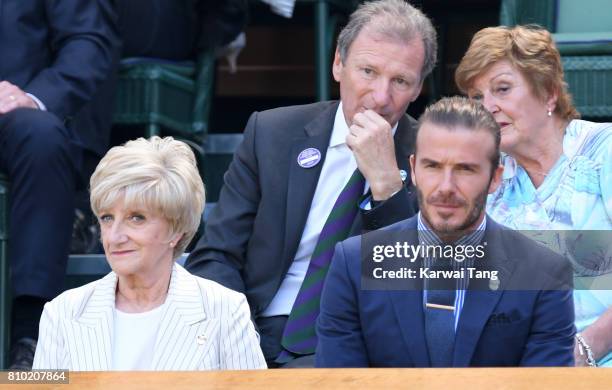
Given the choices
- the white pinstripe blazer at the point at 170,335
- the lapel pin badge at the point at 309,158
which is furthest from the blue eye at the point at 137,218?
the lapel pin badge at the point at 309,158

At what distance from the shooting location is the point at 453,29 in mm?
6539

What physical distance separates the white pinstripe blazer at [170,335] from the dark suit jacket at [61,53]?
149 centimetres

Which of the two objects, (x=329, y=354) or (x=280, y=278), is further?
(x=280, y=278)

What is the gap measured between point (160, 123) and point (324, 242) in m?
1.53

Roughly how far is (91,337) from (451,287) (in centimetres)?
80

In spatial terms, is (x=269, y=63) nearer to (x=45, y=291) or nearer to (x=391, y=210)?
(x=45, y=291)

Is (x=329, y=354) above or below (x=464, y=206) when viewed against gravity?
below

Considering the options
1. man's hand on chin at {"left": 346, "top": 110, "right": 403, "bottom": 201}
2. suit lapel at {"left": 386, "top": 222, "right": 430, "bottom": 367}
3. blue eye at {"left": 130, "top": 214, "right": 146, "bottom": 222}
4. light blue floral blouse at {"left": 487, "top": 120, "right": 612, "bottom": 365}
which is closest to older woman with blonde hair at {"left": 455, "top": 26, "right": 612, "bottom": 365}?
light blue floral blouse at {"left": 487, "top": 120, "right": 612, "bottom": 365}

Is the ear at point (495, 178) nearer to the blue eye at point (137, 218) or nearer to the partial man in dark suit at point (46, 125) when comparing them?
the blue eye at point (137, 218)

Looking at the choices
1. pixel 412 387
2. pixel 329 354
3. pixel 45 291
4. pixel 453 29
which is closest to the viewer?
pixel 412 387

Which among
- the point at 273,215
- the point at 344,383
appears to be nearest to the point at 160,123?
the point at 273,215

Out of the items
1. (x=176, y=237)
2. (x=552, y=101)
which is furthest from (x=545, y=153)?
(x=176, y=237)

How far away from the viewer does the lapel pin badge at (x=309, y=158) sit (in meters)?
4.29

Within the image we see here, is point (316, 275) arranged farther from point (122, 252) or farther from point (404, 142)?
point (122, 252)
